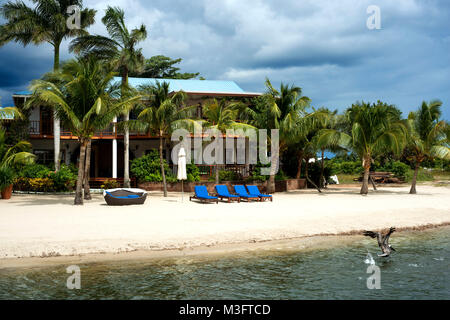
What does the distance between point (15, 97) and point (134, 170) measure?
10.1 meters

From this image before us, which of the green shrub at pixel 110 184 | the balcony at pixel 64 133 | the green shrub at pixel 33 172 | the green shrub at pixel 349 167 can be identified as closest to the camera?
the green shrub at pixel 33 172

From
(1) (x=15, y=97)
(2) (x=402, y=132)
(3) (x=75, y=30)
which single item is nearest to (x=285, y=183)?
(2) (x=402, y=132)

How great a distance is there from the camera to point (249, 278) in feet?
29.2

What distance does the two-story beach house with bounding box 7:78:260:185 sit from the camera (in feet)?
96.0

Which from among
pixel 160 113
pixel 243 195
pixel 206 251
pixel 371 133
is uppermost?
pixel 160 113

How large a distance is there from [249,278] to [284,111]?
16869mm

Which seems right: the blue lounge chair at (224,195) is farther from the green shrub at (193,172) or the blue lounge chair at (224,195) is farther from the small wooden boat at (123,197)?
the green shrub at (193,172)

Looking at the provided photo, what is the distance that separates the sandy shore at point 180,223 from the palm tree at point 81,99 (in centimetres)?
336

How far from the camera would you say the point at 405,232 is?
45.5 feet

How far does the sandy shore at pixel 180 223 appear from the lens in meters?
10.6

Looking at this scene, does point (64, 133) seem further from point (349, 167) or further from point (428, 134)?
point (349, 167)

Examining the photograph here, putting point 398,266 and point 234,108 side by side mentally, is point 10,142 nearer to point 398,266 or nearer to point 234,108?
point 234,108

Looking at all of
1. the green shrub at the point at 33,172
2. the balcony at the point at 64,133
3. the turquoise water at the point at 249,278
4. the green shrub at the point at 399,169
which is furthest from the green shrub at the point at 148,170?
the green shrub at the point at 399,169

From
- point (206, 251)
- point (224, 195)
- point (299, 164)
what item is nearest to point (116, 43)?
point (224, 195)
